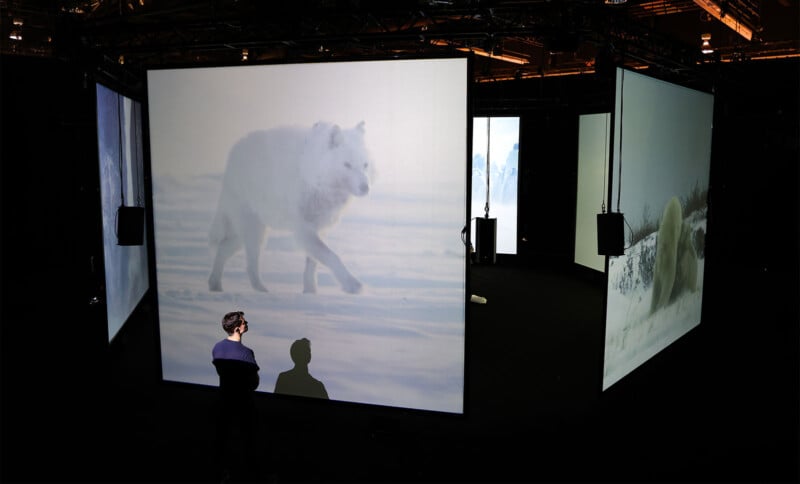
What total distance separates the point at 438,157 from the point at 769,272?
7.12m

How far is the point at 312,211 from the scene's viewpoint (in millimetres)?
4707

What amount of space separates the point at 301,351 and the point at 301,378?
23 centimetres

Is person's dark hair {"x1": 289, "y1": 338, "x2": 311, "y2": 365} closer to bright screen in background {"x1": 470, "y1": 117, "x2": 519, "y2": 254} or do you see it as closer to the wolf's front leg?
the wolf's front leg

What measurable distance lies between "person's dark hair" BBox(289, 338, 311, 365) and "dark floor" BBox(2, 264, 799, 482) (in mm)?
365

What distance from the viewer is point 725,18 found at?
23.2 feet

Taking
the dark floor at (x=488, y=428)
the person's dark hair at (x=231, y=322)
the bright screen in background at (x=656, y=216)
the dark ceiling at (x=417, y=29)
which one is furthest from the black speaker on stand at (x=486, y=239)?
the person's dark hair at (x=231, y=322)

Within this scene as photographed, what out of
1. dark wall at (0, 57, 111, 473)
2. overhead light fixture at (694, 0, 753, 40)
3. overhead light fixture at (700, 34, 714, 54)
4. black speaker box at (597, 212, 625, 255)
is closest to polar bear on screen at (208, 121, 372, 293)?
dark wall at (0, 57, 111, 473)

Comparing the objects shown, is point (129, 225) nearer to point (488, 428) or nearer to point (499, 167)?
point (488, 428)

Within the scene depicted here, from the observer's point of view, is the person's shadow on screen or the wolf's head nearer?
the wolf's head

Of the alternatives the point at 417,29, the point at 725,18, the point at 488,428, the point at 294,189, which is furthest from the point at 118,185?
the point at 725,18

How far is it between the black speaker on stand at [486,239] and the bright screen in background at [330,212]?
1069 millimetres

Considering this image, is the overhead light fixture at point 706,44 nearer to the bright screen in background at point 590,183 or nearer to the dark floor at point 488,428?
the bright screen in background at point 590,183

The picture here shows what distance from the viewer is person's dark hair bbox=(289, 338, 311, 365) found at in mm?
4867

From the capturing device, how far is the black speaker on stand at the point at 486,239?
17.9 feet
